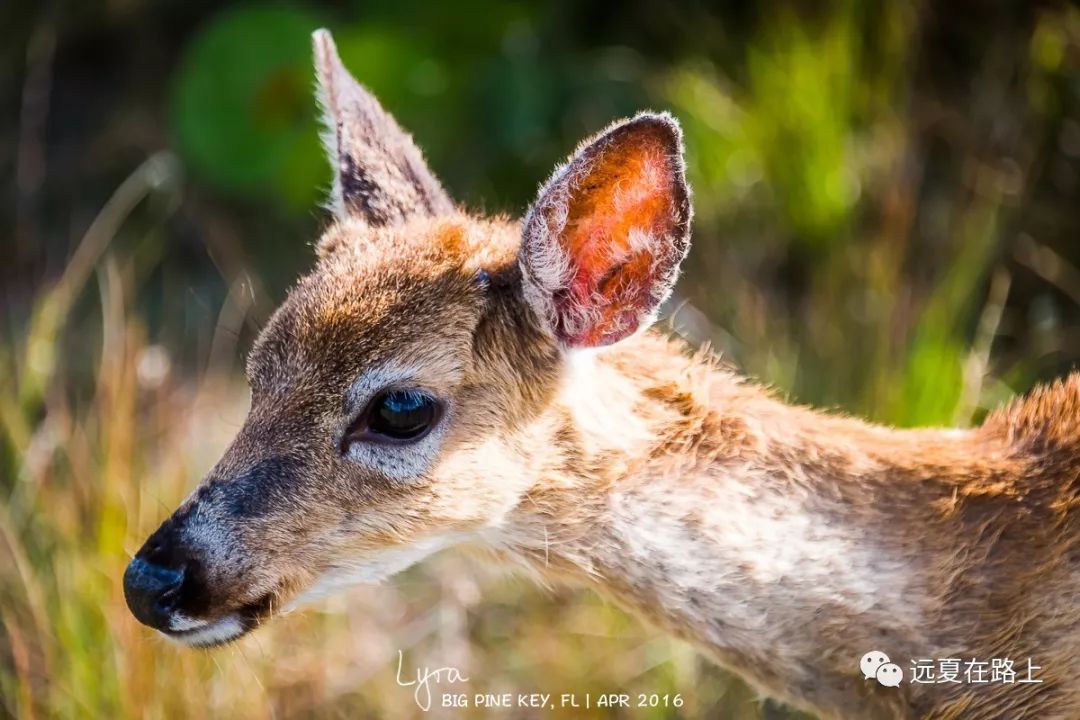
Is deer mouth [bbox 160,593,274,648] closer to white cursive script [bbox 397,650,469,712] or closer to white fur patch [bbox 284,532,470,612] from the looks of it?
white fur patch [bbox 284,532,470,612]

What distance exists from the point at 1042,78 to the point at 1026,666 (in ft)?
9.10

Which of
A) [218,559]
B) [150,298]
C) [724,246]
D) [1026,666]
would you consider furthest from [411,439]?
[150,298]

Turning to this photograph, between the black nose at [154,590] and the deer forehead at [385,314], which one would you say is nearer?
the black nose at [154,590]

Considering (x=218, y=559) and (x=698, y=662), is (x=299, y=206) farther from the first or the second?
(x=218, y=559)

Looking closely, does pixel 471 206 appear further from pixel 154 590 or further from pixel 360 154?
pixel 154 590

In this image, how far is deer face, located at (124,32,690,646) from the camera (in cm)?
280

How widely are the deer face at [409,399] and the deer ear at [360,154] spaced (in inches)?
17.8

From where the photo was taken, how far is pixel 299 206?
6172mm

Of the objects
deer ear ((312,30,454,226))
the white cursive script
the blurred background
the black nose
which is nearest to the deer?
the black nose

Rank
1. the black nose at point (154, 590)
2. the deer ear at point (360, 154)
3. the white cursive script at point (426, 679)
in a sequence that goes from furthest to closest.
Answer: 1. the white cursive script at point (426, 679)
2. the deer ear at point (360, 154)
3. the black nose at point (154, 590)

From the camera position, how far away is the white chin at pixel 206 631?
277 cm

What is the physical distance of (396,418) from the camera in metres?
2.88

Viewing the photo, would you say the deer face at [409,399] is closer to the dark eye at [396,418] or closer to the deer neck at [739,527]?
the dark eye at [396,418]

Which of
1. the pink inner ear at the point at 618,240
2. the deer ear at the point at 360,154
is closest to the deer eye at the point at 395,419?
the pink inner ear at the point at 618,240
